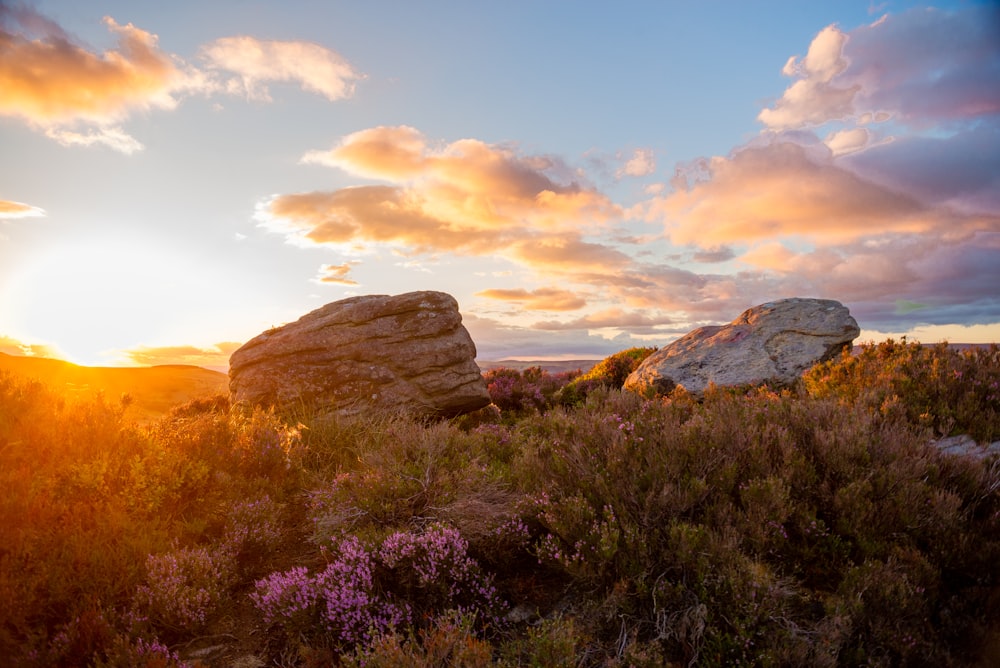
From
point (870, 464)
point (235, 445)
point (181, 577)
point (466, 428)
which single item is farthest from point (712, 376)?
point (181, 577)

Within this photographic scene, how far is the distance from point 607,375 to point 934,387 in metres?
9.77

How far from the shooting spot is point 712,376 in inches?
514

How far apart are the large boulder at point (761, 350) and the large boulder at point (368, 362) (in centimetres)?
465

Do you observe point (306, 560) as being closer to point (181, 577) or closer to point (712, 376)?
point (181, 577)

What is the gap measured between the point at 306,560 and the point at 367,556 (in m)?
1.22

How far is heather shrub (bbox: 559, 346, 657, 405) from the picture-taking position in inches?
585

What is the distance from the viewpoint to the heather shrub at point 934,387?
6746 millimetres

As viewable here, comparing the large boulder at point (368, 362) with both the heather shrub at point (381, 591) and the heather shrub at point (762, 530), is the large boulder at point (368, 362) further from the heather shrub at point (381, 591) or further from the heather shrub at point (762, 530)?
the heather shrub at point (381, 591)

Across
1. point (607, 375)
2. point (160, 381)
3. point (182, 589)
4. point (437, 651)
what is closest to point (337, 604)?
point (437, 651)

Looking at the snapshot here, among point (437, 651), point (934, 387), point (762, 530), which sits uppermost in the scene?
point (934, 387)

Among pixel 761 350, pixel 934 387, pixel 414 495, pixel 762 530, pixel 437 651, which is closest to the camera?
pixel 437 651

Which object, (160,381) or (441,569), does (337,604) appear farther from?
(160,381)

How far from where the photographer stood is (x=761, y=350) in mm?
13266

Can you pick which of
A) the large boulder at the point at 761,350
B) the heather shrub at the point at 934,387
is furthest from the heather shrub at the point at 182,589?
the large boulder at the point at 761,350
